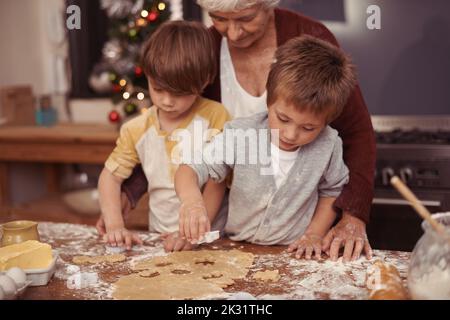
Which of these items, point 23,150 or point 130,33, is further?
point 23,150

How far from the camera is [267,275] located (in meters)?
1.15

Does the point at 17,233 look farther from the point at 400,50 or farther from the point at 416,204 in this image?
the point at 400,50

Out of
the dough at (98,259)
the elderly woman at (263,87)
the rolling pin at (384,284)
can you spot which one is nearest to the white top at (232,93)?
the elderly woman at (263,87)

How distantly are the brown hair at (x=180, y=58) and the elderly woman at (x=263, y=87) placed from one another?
65 millimetres

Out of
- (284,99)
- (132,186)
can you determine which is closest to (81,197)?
(132,186)

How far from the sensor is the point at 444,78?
2.66 m

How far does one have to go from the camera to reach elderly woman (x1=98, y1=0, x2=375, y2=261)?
143cm

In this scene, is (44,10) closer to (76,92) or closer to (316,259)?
(76,92)

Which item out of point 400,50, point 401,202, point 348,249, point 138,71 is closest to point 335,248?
point 348,249

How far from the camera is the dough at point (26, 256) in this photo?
3.65 feet

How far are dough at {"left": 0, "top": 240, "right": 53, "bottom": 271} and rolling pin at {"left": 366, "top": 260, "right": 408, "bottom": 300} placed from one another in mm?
600

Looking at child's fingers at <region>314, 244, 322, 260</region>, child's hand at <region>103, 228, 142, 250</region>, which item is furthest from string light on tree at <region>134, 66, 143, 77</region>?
child's fingers at <region>314, 244, 322, 260</region>

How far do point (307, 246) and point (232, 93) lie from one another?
1.72ft

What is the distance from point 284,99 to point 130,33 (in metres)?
1.71
